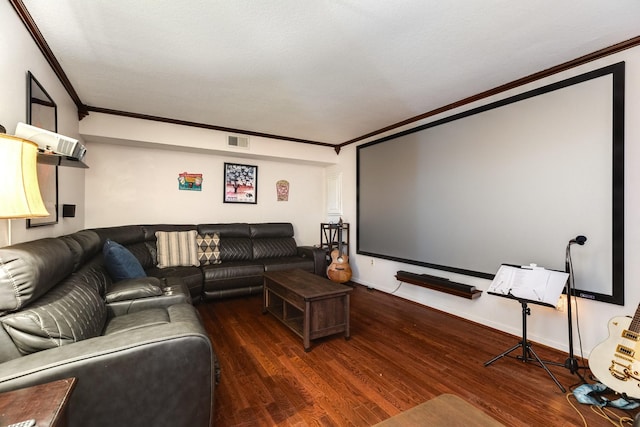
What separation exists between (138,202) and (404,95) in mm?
3797

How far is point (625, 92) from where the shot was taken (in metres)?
2.18

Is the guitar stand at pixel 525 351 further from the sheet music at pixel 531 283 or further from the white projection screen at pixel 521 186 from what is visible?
the white projection screen at pixel 521 186

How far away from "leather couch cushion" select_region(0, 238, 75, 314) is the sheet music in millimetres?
2891

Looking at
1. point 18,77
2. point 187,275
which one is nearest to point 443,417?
point 18,77

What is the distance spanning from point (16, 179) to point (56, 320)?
0.64 m

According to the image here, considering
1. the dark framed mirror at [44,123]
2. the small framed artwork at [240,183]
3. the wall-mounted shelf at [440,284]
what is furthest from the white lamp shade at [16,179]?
the small framed artwork at [240,183]

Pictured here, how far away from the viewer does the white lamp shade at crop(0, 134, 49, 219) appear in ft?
3.48

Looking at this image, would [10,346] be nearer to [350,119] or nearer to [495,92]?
[350,119]

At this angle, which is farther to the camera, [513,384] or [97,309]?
[513,384]

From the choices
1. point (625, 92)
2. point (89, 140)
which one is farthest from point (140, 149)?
point (625, 92)

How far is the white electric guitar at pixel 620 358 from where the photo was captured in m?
1.72

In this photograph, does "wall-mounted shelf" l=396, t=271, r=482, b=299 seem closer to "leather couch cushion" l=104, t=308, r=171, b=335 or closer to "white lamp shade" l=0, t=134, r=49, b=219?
"leather couch cushion" l=104, t=308, r=171, b=335

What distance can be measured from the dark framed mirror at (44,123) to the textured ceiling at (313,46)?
15.4 inches

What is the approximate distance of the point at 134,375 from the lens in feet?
3.92
